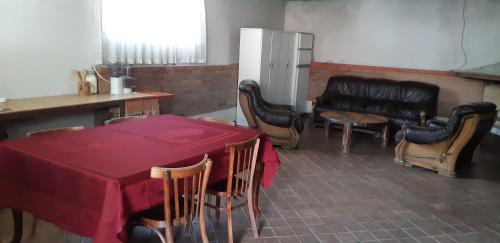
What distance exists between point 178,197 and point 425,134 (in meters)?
3.81

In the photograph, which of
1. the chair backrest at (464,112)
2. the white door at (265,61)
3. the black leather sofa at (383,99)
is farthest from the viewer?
the white door at (265,61)

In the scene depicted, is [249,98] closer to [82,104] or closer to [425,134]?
[425,134]

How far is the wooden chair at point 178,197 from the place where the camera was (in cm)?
210

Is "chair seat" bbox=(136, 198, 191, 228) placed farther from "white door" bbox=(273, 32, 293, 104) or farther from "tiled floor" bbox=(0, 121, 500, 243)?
"white door" bbox=(273, 32, 293, 104)

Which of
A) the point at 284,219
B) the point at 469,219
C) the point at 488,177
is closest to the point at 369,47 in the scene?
the point at 488,177

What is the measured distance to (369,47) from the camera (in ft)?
26.7

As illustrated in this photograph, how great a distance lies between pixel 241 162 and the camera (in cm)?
286

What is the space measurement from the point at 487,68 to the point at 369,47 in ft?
7.10

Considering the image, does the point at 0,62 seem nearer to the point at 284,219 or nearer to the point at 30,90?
the point at 30,90

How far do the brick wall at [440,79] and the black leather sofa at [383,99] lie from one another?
0.47 meters

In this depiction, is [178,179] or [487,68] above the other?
[487,68]

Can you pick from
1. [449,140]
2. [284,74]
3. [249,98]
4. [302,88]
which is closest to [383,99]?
[302,88]

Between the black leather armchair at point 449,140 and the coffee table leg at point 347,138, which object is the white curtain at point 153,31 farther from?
the black leather armchair at point 449,140

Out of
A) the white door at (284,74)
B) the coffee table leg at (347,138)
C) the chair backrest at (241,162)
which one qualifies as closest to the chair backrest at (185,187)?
the chair backrest at (241,162)
